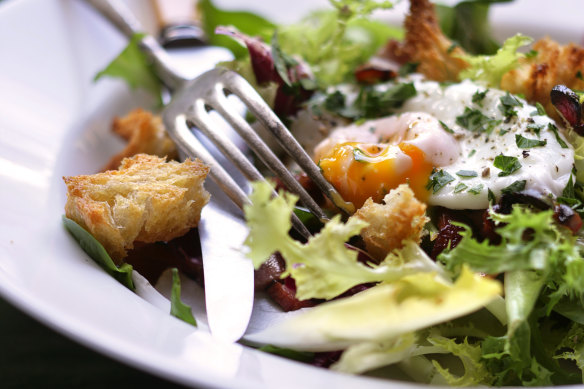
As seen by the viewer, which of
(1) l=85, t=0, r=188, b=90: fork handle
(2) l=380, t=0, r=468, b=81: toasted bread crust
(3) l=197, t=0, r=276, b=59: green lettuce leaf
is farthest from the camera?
(3) l=197, t=0, r=276, b=59: green lettuce leaf

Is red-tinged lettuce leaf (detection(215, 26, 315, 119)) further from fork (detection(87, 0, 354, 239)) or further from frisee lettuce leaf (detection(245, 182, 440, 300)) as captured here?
frisee lettuce leaf (detection(245, 182, 440, 300))

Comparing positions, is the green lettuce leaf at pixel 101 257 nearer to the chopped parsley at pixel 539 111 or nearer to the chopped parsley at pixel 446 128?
the chopped parsley at pixel 446 128

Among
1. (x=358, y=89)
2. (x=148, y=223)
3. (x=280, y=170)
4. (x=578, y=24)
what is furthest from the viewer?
(x=578, y=24)

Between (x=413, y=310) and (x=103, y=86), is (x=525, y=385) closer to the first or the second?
(x=413, y=310)

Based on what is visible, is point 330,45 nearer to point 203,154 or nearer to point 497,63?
point 497,63

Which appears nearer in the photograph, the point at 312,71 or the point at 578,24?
the point at 312,71

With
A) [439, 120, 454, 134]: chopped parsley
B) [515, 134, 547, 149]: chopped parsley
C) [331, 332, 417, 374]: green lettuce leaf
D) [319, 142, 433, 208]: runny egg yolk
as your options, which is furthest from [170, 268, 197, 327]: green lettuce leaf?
[515, 134, 547, 149]: chopped parsley

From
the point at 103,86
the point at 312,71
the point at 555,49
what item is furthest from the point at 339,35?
the point at 103,86
